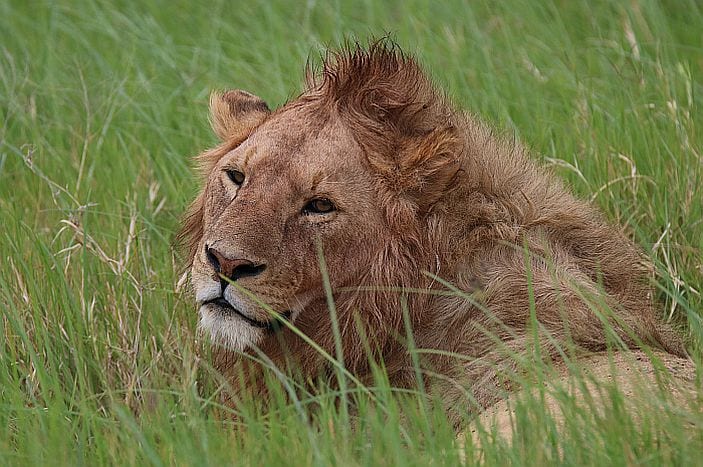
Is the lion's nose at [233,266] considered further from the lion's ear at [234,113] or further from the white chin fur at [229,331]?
the lion's ear at [234,113]

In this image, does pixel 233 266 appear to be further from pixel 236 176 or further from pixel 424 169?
pixel 424 169

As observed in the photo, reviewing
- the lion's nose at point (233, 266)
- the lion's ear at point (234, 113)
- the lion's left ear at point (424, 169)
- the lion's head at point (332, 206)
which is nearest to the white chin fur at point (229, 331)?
the lion's head at point (332, 206)

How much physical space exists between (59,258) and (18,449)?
134 cm

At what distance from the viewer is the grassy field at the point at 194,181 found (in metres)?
2.86

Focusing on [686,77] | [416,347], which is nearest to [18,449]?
[416,347]

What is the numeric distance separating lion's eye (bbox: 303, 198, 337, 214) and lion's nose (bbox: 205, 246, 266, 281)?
0.23 m

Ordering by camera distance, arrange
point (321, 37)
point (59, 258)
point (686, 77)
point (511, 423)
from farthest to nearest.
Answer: point (321, 37) → point (686, 77) → point (59, 258) → point (511, 423)

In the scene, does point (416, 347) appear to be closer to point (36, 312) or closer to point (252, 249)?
point (252, 249)

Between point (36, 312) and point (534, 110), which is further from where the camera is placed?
point (534, 110)

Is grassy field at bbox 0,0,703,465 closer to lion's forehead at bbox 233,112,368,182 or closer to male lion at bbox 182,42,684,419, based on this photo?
male lion at bbox 182,42,684,419

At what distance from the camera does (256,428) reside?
2867 millimetres

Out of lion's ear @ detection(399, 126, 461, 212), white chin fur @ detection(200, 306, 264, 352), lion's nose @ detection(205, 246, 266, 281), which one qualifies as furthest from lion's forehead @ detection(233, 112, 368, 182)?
white chin fur @ detection(200, 306, 264, 352)

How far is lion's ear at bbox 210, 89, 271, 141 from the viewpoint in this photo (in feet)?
12.3

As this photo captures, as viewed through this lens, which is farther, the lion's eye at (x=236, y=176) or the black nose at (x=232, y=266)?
the lion's eye at (x=236, y=176)
